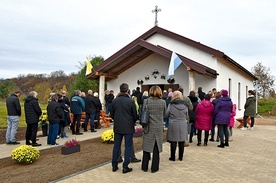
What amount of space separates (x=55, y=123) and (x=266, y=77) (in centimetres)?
4212

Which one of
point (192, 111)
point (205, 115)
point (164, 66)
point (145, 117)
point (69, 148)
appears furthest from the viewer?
point (164, 66)

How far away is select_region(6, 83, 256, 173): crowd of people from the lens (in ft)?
21.0

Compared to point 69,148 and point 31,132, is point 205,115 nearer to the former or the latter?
point 69,148

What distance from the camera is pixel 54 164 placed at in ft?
23.6

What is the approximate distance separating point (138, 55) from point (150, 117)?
40.6ft

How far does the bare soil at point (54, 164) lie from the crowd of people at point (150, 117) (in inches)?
35.0

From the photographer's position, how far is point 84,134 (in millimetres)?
12234

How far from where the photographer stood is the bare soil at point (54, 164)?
20.2ft

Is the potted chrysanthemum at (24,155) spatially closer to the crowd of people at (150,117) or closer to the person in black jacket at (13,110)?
the crowd of people at (150,117)

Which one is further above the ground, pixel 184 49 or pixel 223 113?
pixel 184 49

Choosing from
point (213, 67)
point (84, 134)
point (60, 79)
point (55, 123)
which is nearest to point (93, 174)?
point (55, 123)

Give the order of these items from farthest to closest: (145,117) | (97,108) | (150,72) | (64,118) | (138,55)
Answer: (150,72)
(138,55)
(97,108)
(64,118)
(145,117)

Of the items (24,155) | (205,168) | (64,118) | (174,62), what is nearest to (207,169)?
(205,168)

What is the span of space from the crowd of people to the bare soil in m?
0.89
